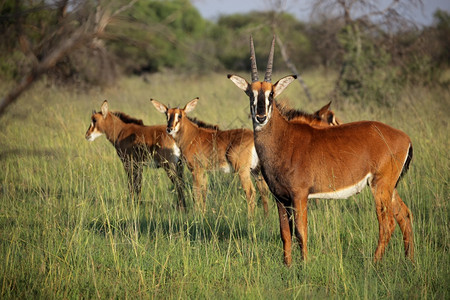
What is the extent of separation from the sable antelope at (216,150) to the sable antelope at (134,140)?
1.13 ft

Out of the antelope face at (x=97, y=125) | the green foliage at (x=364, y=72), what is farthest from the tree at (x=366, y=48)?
the antelope face at (x=97, y=125)

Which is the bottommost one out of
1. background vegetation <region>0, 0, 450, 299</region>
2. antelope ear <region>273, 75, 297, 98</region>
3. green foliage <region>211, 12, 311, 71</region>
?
background vegetation <region>0, 0, 450, 299</region>

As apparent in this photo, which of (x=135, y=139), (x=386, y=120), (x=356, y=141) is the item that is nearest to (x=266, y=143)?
(x=356, y=141)

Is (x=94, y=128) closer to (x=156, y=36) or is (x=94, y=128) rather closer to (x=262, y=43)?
(x=156, y=36)

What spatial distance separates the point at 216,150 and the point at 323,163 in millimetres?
2851

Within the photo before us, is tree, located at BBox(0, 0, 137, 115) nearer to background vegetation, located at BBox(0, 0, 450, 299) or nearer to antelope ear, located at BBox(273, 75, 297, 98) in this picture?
background vegetation, located at BBox(0, 0, 450, 299)

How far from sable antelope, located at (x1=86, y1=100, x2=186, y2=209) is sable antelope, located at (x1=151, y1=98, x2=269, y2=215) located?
1.13ft

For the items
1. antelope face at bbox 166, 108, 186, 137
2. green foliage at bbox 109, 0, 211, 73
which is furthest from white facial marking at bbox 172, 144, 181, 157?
green foliage at bbox 109, 0, 211, 73

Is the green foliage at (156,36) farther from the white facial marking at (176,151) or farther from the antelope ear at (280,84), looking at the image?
the white facial marking at (176,151)

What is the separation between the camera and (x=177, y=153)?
833cm

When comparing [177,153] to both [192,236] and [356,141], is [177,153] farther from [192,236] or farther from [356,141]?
[356,141]

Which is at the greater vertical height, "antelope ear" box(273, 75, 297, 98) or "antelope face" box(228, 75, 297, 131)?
"antelope ear" box(273, 75, 297, 98)

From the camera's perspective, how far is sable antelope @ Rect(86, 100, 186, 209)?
8.15m

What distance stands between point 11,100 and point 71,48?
390mm
